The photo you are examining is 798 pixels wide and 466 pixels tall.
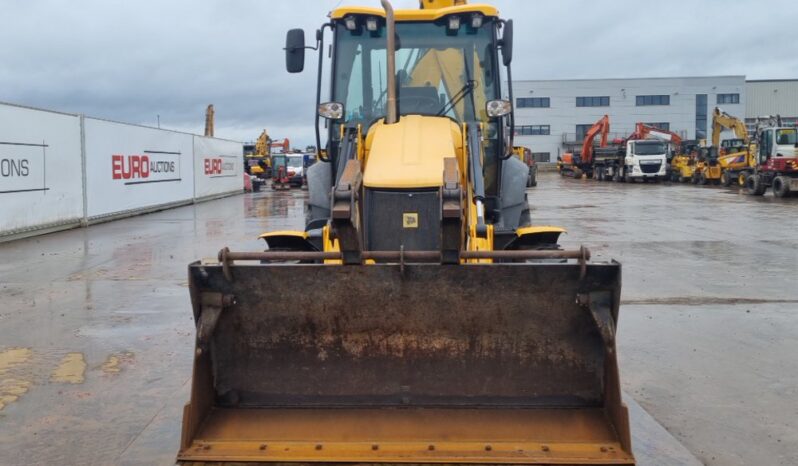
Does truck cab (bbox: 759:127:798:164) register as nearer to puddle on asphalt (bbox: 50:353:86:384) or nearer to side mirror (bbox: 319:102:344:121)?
side mirror (bbox: 319:102:344:121)

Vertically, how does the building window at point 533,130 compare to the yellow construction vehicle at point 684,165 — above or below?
above

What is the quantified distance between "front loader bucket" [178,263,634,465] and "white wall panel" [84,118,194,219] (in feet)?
53.2

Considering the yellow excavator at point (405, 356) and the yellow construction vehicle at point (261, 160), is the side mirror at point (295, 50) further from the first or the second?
the yellow construction vehicle at point (261, 160)

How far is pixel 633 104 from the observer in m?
75.8

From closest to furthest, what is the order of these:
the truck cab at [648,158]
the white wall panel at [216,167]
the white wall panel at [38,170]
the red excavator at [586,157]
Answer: the white wall panel at [38,170], the white wall panel at [216,167], the truck cab at [648,158], the red excavator at [586,157]

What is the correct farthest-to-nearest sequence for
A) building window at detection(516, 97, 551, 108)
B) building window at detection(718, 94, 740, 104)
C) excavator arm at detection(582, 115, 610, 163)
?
building window at detection(516, 97, 551, 108)
building window at detection(718, 94, 740, 104)
excavator arm at detection(582, 115, 610, 163)

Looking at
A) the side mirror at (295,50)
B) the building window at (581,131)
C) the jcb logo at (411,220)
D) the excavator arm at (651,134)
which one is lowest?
the jcb logo at (411,220)

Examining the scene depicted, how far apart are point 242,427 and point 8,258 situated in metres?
10.5

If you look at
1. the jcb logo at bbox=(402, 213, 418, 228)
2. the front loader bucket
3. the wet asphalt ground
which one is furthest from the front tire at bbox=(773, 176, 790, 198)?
the front loader bucket

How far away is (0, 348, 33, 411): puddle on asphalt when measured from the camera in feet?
18.0

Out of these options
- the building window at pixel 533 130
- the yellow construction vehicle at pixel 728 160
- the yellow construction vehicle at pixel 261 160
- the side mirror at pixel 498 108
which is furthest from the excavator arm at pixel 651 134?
the side mirror at pixel 498 108

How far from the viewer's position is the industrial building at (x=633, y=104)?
75438 millimetres

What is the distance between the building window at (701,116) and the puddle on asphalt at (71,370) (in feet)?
251

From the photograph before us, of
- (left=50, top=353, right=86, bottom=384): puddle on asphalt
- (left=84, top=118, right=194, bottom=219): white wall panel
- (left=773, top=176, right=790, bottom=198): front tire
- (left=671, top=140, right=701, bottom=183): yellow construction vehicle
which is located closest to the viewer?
(left=50, top=353, right=86, bottom=384): puddle on asphalt
